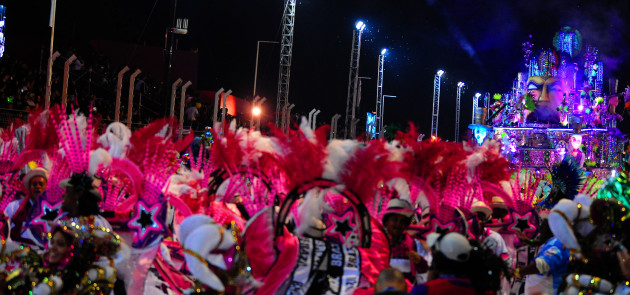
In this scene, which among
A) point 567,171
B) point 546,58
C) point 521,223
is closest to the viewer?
point 521,223

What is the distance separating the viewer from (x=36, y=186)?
7.18 meters

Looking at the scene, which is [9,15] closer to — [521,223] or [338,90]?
[338,90]

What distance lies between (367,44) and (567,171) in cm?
3135

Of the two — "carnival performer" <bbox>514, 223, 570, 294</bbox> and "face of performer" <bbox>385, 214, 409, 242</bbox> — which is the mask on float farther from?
"face of performer" <bbox>385, 214, 409, 242</bbox>

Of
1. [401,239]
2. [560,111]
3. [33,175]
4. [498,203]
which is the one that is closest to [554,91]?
[560,111]

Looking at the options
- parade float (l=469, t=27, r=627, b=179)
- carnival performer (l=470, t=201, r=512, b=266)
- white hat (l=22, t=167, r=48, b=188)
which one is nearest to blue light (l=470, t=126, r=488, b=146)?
parade float (l=469, t=27, r=627, b=179)

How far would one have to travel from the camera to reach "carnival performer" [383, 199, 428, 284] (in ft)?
21.5

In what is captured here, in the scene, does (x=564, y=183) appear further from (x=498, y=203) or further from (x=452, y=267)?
(x=452, y=267)

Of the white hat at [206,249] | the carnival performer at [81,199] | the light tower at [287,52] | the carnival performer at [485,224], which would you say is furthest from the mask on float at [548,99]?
the white hat at [206,249]

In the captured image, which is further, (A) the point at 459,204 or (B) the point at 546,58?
(B) the point at 546,58

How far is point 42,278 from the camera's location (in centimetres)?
518

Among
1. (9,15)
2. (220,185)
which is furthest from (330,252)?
(9,15)

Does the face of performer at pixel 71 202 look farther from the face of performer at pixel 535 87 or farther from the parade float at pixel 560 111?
the face of performer at pixel 535 87

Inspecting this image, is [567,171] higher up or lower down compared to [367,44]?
lower down
